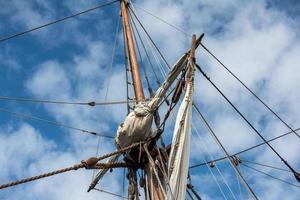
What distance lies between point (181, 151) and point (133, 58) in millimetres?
4949

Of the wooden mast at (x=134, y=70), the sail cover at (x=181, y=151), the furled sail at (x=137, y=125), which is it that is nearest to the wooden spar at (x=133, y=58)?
the wooden mast at (x=134, y=70)

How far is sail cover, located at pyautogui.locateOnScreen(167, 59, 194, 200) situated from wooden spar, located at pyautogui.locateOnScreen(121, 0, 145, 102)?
2076 mm

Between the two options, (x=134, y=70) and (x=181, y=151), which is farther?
(x=134, y=70)

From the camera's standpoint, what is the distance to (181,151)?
989cm

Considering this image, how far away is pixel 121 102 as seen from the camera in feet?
41.2

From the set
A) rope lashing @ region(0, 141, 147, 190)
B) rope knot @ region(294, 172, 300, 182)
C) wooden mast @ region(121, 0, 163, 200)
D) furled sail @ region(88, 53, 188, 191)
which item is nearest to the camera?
rope lashing @ region(0, 141, 147, 190)

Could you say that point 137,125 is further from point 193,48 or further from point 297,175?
point 297,175

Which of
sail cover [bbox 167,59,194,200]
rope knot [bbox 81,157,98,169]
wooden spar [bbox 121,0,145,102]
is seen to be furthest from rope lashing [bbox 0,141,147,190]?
wooden spar [bbox 121,0,145,102]

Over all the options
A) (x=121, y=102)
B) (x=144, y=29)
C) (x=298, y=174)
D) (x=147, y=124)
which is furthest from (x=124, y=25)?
(x=298, y=174)

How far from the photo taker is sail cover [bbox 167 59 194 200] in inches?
364

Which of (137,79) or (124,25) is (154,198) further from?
(124,25)

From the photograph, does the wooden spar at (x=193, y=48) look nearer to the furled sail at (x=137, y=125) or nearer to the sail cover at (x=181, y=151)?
the sail cover at (x=181, y=151)

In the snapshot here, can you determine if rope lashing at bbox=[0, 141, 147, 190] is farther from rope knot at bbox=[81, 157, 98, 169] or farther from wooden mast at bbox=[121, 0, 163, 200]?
wooden mast at bbox=[121, 0, 163, 200]

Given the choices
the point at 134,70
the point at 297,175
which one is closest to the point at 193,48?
the point at 134,70
